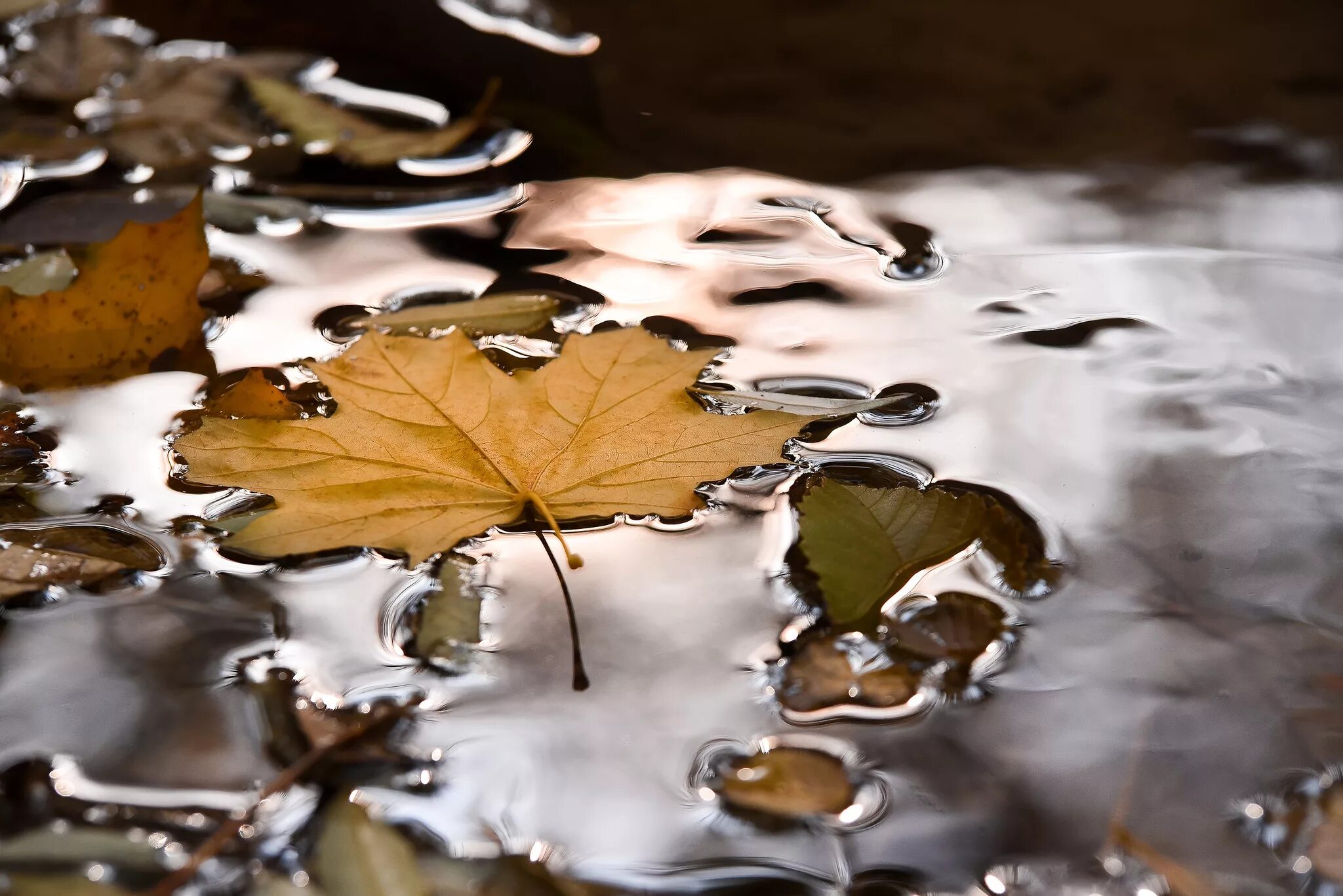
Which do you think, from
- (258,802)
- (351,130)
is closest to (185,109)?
(351,130)

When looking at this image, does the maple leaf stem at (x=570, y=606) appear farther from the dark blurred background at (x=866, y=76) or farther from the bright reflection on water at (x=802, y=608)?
the dark blurred background at (x=866, y=76)

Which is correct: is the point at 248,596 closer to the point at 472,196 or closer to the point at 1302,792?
the point at 472,196

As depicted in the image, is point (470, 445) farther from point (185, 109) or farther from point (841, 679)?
point (185, 109)

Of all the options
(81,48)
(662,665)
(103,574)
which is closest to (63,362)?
(103,574)

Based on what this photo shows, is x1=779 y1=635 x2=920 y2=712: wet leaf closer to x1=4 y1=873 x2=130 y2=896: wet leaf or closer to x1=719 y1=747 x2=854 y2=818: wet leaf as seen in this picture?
x1=719 y1=747 x2=854 y2=818: wet leaf

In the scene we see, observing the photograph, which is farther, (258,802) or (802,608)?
(802,608)

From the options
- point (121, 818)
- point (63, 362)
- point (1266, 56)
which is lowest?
point (121, 818)
